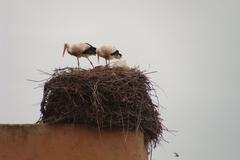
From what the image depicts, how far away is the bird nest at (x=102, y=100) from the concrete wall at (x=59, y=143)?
0.13 m

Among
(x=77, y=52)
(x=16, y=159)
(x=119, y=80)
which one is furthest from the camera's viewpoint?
(x=77, y=52)

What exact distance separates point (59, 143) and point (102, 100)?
2.42 ft

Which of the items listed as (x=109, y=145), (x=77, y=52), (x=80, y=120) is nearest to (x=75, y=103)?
(x=80, y=120)

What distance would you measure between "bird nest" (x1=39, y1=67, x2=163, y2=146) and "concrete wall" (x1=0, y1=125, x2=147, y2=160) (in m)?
0.13

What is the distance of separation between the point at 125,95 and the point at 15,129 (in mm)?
1393

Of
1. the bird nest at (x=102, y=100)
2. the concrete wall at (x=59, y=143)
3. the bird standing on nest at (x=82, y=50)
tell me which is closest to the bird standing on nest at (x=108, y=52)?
the bird standing on nest at (x=82, y=50)

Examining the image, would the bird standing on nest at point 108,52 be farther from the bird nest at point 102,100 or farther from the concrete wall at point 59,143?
the concrete wall at point 59,143

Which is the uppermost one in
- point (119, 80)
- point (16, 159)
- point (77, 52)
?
point (77, 52)

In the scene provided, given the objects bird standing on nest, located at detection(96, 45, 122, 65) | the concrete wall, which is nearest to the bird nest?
the concrete wall

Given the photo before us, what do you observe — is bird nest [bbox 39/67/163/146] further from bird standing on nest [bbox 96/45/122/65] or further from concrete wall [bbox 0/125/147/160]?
bird standing on nest [bbox 96/45/122/65]

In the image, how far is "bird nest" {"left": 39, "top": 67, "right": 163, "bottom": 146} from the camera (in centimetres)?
690

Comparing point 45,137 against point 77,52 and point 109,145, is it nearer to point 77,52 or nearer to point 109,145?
point 109,145

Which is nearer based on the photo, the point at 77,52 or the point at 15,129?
the point at 15,129

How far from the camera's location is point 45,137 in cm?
677
